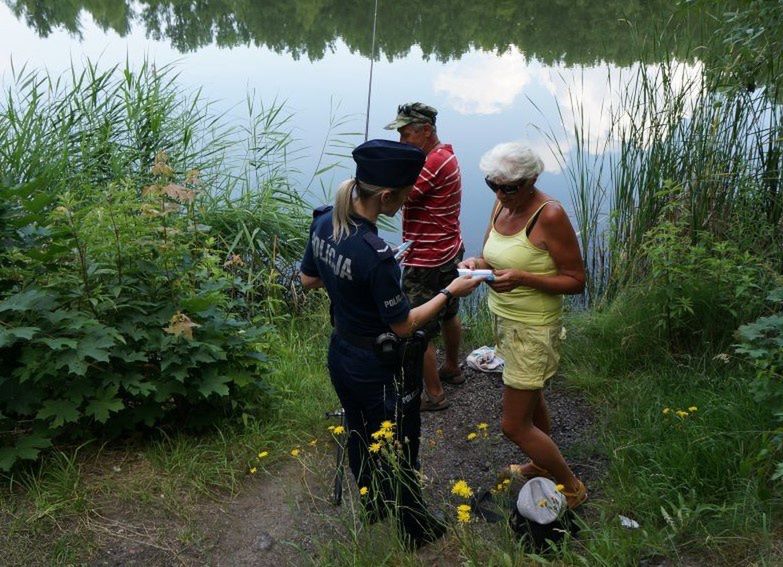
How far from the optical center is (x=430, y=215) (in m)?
3.84

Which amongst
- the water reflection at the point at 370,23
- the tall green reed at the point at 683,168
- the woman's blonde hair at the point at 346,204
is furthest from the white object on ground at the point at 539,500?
the water reflection at the point at 370,23

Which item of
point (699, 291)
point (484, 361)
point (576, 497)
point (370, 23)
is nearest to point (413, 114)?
point (484, 361)

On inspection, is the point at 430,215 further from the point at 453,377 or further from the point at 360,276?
the point at 360,276

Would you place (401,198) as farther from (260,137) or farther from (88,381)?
(260,137)

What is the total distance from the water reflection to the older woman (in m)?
7.76

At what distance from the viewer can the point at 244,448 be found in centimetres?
343

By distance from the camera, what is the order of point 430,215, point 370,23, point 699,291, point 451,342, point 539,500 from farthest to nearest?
1. point 370,23
2. point 451,342
3. point 430,215
4. point 699,291
5. point 539,500

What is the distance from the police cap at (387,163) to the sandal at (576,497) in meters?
1.46

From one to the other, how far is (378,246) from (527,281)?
0.71 metres

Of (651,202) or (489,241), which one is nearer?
(489,241)

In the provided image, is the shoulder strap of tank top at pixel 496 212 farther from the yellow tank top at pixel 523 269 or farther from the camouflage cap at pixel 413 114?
the camouflage cap at pixel 413 114

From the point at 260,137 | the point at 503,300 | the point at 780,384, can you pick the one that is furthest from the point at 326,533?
the point at 260,137

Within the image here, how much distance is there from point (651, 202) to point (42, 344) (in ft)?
11.8

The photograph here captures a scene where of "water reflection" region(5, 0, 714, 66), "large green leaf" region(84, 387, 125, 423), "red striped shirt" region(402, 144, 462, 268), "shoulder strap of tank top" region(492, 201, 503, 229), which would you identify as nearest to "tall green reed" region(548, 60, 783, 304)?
"red striped shirt" region(402, 144, 462, 268)
